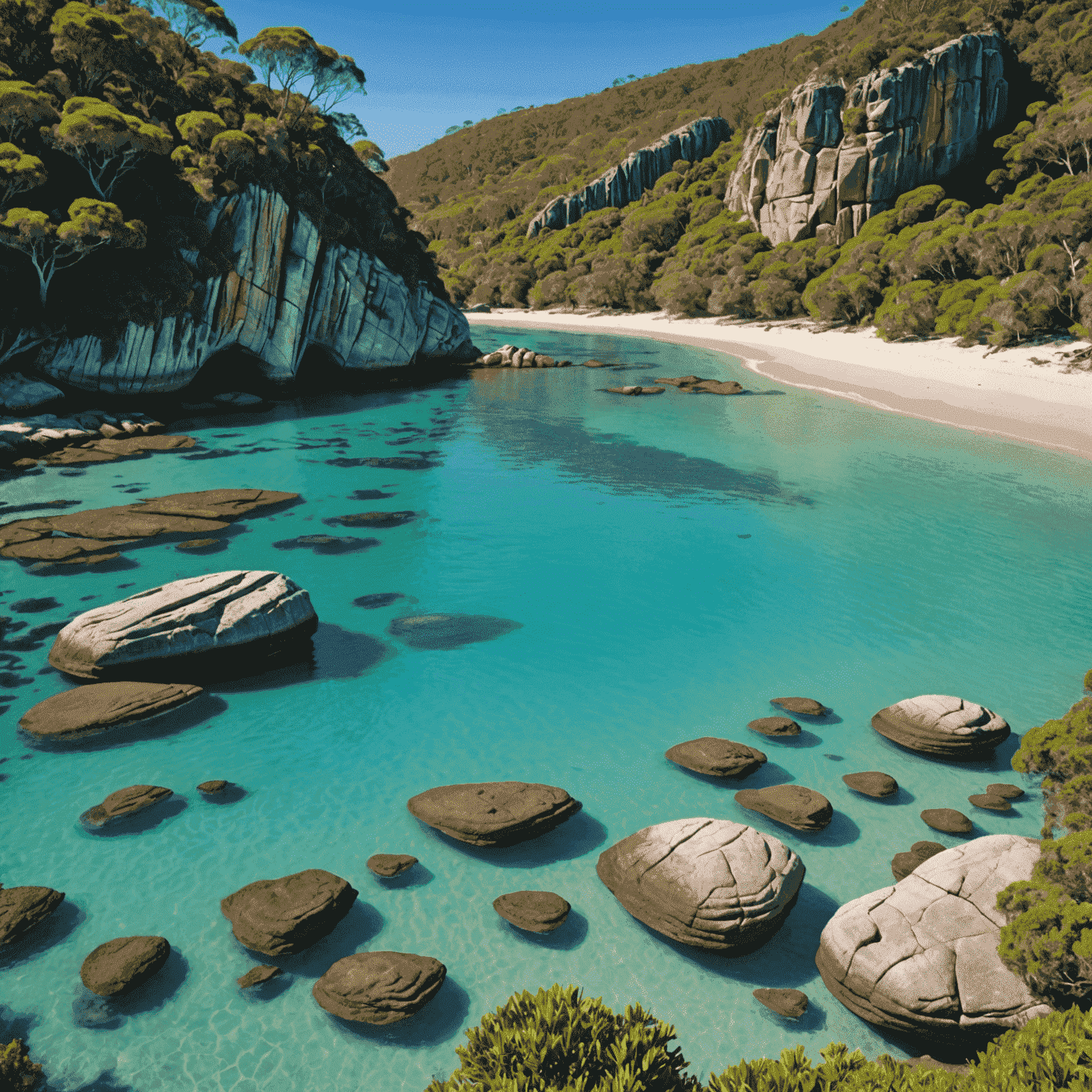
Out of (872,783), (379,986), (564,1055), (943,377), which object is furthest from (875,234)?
(564,1055)

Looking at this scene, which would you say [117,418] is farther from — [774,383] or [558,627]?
[774,383]

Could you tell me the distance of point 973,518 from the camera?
23234mm

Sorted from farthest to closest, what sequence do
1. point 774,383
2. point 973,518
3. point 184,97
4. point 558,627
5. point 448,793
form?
1. point 774,383
2. point 184,97
3. point 973,518
4. point 558,627
5. point 448,793

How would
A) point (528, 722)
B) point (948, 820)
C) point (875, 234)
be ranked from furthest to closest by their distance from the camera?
1. point (875, 234)
2. point (528, 722)
3. point (948, 820)

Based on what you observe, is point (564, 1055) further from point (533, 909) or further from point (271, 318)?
point (271, 318)

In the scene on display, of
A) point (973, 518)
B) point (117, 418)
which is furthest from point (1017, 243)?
point (117, 418)

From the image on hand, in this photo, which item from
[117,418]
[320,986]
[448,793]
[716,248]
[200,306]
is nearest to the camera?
[320,986]

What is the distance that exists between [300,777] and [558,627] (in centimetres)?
694

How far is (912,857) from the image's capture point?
910cm

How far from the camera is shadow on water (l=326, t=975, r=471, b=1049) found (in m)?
6.96

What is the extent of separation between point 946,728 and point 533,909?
727cm

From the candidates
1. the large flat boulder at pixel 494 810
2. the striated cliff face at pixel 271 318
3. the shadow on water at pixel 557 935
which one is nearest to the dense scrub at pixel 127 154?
the striated cliff face at pixel 271 318

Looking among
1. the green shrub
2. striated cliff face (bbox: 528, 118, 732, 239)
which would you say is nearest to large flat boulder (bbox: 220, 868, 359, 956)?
the green shrub

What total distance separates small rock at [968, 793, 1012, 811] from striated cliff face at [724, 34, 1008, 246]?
272 feet
